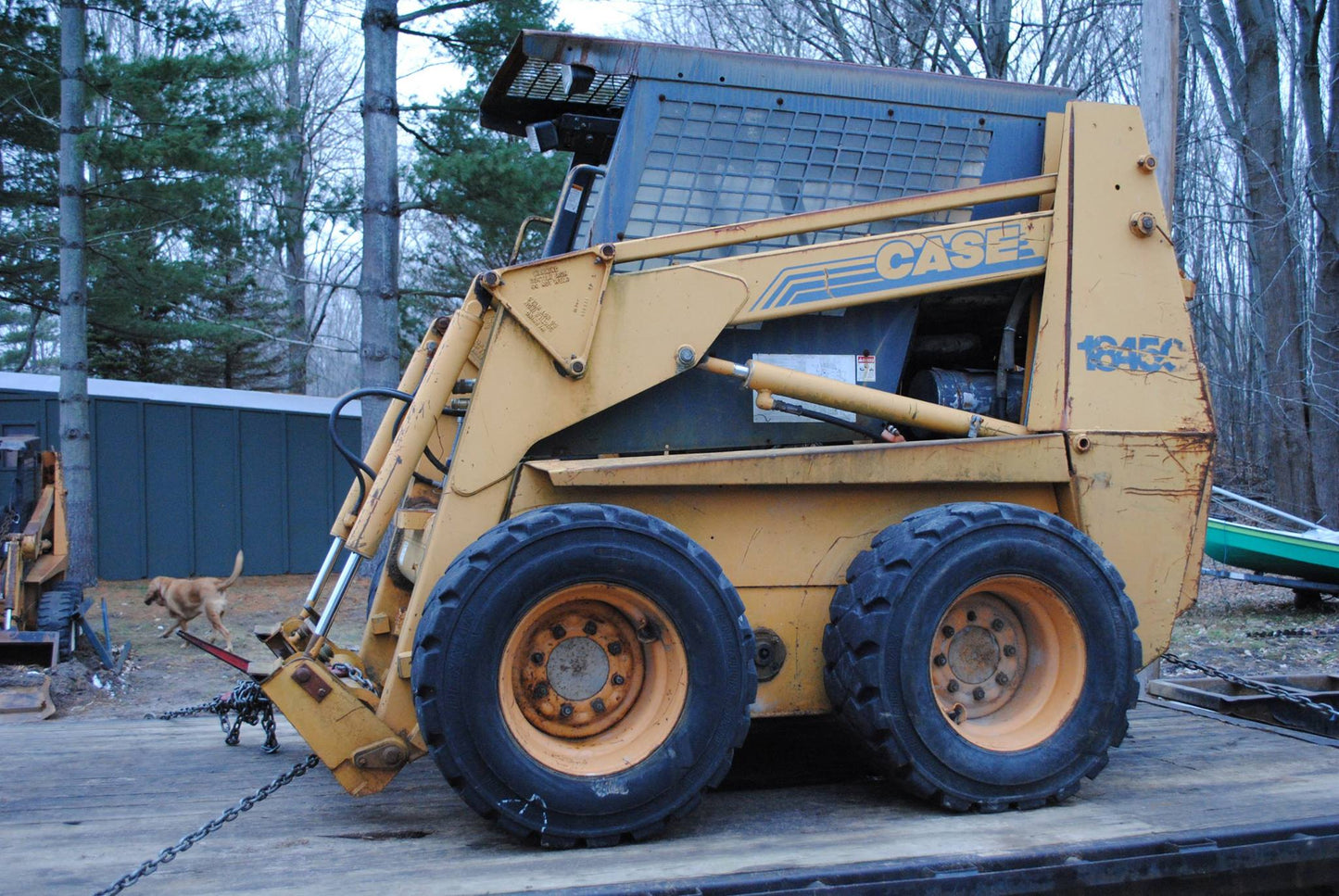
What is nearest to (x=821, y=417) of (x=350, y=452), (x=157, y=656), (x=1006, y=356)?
(x=1006, y=356)

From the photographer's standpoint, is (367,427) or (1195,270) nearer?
(367,427)

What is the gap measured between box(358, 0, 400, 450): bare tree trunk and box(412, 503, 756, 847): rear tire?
10.3m

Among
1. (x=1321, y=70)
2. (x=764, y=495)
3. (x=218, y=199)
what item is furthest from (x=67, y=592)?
(x=1321, y=70)

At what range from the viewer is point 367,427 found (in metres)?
13.7

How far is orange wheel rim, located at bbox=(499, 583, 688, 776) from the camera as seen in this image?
128 inches

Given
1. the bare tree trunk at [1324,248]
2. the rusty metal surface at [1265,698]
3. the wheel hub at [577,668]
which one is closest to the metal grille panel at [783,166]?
the wheel hub at [577,668]

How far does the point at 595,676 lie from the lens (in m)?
3.39

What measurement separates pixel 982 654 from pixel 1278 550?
846 cm

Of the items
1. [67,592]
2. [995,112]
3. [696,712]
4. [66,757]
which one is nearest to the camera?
[696,712]

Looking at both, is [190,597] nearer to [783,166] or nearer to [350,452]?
[350,452]

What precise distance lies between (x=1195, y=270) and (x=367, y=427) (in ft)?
50.1

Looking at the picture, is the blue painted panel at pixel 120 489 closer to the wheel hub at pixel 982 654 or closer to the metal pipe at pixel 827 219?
the metal pipe at pixel 827 219

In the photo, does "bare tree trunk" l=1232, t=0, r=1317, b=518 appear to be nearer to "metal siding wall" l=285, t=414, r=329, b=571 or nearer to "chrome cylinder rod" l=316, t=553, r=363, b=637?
"metal siding wall" l=285, t=414, r=329, b=571

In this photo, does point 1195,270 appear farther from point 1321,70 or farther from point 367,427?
point 367,427
